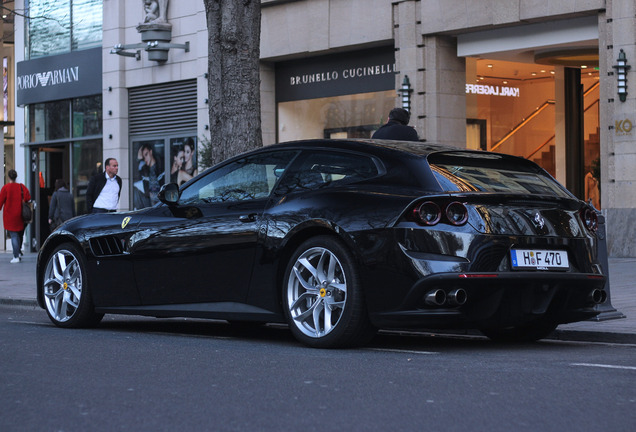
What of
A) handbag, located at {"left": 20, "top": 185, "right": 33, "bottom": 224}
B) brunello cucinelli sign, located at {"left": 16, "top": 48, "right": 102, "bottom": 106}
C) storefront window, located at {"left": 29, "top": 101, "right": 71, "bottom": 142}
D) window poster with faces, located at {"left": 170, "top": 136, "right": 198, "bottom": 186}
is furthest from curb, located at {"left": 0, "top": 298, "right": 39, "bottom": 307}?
storefront window, located at {"left": 29, "top": 101, "right": 71, "bottom": 142}

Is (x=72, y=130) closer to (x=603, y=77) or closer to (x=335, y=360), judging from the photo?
(x=603, y=77)

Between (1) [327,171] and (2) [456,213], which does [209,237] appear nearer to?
(1) [327,171]

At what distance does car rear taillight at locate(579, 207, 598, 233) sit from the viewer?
805 centimetres

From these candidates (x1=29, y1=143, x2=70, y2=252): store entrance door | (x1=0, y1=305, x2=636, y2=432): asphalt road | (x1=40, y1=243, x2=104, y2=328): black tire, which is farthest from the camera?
(x1=29, y1=143, x2=70, y2=252): store entrance door

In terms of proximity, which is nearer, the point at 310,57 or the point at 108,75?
the point at 310,57

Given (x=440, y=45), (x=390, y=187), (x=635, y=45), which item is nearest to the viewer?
(x=390, y=187)

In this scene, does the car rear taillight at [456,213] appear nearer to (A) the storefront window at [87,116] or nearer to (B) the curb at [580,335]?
(B) the curb at [580,335]

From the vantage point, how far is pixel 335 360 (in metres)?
7.12

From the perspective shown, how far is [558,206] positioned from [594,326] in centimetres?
166

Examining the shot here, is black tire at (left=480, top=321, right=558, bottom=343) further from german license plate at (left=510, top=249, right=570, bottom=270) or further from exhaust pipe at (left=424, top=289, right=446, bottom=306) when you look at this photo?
exhaust pipe at (left=424, top=289, right=446, bottom=306)

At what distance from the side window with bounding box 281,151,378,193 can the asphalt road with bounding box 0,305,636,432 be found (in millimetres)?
1123

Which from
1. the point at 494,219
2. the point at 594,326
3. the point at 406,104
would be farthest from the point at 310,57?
the point at 494,219

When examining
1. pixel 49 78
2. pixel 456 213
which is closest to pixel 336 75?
pixel 49 78

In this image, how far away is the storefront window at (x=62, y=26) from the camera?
25.9 m
